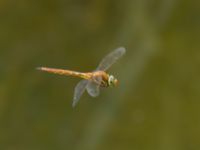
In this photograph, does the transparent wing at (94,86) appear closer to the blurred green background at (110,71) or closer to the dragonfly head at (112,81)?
the dragonfly head at (112,81)

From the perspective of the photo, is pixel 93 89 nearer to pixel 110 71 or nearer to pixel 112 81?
pixel 112 81

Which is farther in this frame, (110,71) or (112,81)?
(110,71)

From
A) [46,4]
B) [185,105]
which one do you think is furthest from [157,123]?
[46,4]

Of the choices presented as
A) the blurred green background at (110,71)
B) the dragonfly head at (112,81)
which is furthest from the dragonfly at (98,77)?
the blurred green background at (110,71)

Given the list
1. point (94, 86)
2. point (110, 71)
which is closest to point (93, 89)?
point (94, 86)

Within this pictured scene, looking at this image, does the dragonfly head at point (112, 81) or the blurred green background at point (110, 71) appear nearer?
the dragonfly head at point (112, 81)

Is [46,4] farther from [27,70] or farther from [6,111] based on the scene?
[6,111]

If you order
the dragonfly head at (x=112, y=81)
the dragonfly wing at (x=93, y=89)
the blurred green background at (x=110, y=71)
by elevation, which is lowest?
the dragonfly head at (x=112, y=81)

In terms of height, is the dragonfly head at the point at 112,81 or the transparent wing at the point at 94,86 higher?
the transparent wing at the point at 94,86

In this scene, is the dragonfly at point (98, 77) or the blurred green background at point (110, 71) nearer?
the dragonfly at point (98, 77)
